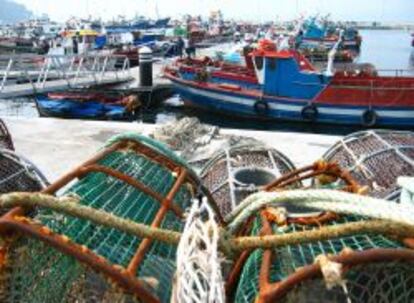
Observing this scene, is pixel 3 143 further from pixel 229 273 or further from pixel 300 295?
pixel 300 295

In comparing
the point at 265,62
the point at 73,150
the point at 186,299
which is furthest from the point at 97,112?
the point at 186,299

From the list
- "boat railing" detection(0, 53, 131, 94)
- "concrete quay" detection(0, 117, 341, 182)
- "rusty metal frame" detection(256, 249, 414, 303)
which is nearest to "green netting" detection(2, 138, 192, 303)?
"rusty metal frame" detection(256, 249, 414, 303)

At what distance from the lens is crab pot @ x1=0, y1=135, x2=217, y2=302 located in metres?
1.65

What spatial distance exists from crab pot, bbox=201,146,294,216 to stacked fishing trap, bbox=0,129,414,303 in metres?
0.92

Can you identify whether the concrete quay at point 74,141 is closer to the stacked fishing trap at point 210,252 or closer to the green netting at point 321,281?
the stacked fishing trap at point 210,252

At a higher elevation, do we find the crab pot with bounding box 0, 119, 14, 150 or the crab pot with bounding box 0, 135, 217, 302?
the crab pot with bounding box 0, 135, 217, 302

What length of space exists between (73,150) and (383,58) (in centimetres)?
4636

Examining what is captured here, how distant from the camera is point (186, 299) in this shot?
1480mm

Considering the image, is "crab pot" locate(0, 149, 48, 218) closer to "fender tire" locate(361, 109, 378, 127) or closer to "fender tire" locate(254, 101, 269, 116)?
"fender tire" locate(254, 101, 269, 116)

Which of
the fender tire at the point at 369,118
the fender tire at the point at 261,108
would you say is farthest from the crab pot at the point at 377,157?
the fender tire at the point at 261,108

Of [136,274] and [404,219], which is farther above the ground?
[404,219]

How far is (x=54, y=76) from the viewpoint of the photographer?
19.0 m

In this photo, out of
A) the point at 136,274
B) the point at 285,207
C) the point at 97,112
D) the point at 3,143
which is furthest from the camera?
the point at 97,112

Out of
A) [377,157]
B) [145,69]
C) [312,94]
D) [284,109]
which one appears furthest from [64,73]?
[377,157]
